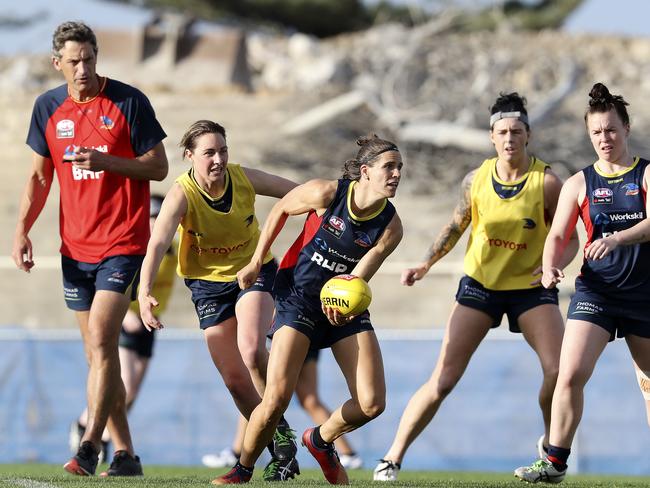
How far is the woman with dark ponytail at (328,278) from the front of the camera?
6.58 metres

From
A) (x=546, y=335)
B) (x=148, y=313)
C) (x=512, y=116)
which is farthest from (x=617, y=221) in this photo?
(x=148, y=313)

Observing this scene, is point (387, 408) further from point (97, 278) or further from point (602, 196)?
point (602, 196)

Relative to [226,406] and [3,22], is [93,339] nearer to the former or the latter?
[226,406]

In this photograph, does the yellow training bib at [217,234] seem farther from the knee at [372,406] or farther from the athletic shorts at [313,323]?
the knee at [372,406]

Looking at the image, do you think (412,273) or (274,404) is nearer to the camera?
(274,404)

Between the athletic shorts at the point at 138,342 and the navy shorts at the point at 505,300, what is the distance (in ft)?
12.0

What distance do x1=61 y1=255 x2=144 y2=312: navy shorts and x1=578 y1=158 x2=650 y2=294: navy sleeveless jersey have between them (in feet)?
9.19

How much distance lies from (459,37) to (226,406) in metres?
32.3

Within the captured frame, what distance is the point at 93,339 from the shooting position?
24.3 feet

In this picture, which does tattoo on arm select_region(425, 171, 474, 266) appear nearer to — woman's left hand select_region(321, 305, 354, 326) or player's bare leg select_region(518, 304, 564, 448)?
player's bare leg select_region(518, 304, 564, 448)

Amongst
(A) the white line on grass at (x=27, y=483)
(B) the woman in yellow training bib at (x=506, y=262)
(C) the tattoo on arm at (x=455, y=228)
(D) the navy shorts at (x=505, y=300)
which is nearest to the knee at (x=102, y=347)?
(A) the white line on grass at (x=27, y=483)

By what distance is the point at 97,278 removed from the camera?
748 centimetres

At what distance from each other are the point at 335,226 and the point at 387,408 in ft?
20.5

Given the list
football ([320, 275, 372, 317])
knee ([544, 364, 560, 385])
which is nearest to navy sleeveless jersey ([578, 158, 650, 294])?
knee ([544, 364, 560, 385])
